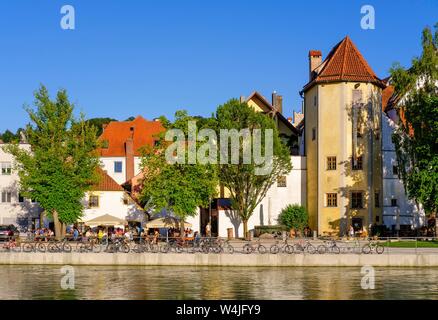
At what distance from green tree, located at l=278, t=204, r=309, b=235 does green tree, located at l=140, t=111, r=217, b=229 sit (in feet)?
35.0

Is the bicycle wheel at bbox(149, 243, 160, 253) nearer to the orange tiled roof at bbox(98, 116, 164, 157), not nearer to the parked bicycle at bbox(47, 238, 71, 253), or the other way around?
the parked bicycle at bbox(47, 238, 71, 253)

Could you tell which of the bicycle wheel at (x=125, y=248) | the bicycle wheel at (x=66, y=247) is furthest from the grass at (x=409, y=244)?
the bicycle wheel at (x=66, y=247)

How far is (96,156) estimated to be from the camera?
67.7m

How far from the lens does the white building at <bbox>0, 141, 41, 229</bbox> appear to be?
76.6 meters

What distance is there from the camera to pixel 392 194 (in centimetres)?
7119

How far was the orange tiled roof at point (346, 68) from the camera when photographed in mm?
70688

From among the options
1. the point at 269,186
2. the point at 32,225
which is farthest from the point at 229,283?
the point at 32,225

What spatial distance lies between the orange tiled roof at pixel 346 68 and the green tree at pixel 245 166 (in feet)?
25.3

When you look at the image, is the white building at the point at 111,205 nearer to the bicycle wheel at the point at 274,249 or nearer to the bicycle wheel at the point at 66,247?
the bicycle wheel at the point at 66,247

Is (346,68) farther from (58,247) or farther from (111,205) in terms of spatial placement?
(58,247)

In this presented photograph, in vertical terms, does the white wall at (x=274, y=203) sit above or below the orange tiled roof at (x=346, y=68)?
below

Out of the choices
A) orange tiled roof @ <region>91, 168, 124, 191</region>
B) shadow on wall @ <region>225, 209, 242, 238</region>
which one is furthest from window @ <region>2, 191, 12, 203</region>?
shadow on wall @ <region>225, 209, 242, 238</region>

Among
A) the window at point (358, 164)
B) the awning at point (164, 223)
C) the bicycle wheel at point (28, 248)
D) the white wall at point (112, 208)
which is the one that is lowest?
the bicycle wheel at point (28, 248)

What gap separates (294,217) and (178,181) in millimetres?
14812
